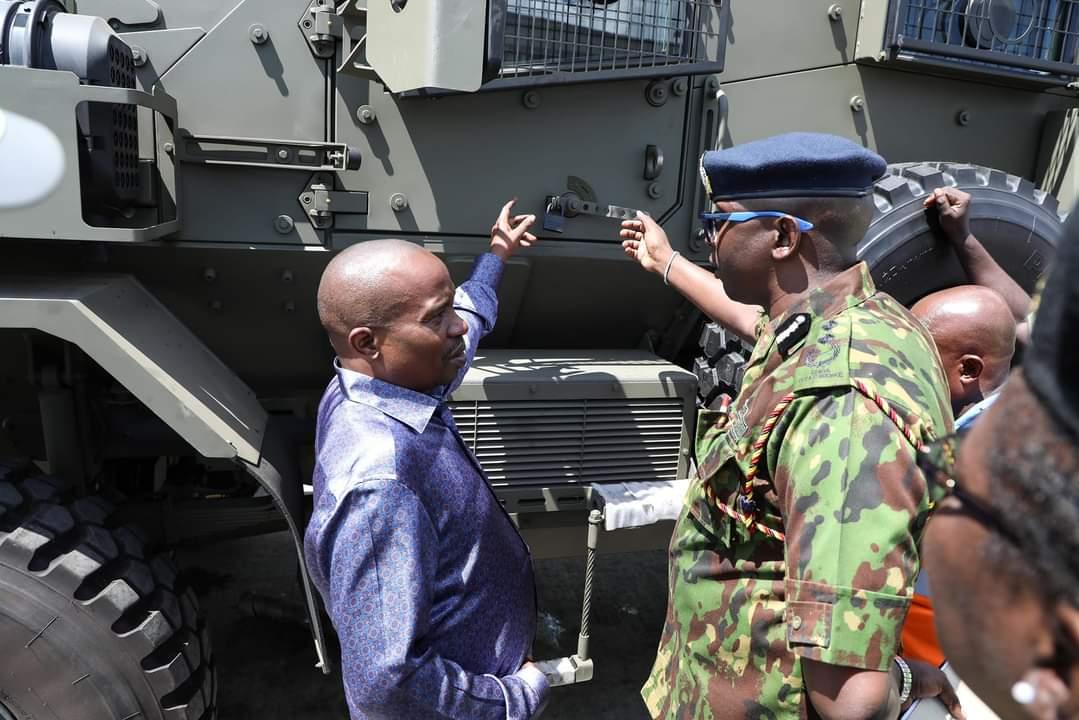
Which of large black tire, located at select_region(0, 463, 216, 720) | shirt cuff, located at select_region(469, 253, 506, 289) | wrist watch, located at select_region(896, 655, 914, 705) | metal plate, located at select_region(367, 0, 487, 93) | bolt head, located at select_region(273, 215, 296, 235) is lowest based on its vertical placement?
large black tire, located at select_region(0, 463, 216, 720)

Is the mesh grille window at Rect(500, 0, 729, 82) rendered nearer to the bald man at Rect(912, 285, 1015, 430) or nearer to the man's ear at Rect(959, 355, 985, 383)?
the bald man at Rect(912, 285, 1015, 430)

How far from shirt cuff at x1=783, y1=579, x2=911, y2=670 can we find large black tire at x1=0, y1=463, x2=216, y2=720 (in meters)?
1.59

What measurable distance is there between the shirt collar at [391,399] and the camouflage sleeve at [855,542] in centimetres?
64

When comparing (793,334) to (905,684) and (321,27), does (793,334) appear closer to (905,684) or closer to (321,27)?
(905,684)

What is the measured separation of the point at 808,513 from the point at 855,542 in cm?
7

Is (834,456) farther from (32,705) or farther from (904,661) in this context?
(32,705)

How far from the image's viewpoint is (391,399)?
1521mm

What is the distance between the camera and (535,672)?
5.41 feet

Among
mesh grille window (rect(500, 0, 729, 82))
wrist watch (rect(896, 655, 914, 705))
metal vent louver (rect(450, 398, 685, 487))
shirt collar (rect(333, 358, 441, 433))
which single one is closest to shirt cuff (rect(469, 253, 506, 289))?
metal vent louver (rect(450, 398, 685, 487))

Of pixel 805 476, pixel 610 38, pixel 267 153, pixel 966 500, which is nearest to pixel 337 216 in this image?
pixel 267 153

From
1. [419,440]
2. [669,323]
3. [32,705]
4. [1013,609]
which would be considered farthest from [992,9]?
[32,705]

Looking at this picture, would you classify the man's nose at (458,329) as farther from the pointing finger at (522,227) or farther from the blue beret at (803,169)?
the pointing finger at (522,227)

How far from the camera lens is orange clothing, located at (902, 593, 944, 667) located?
206cm

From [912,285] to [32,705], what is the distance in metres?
2.58
